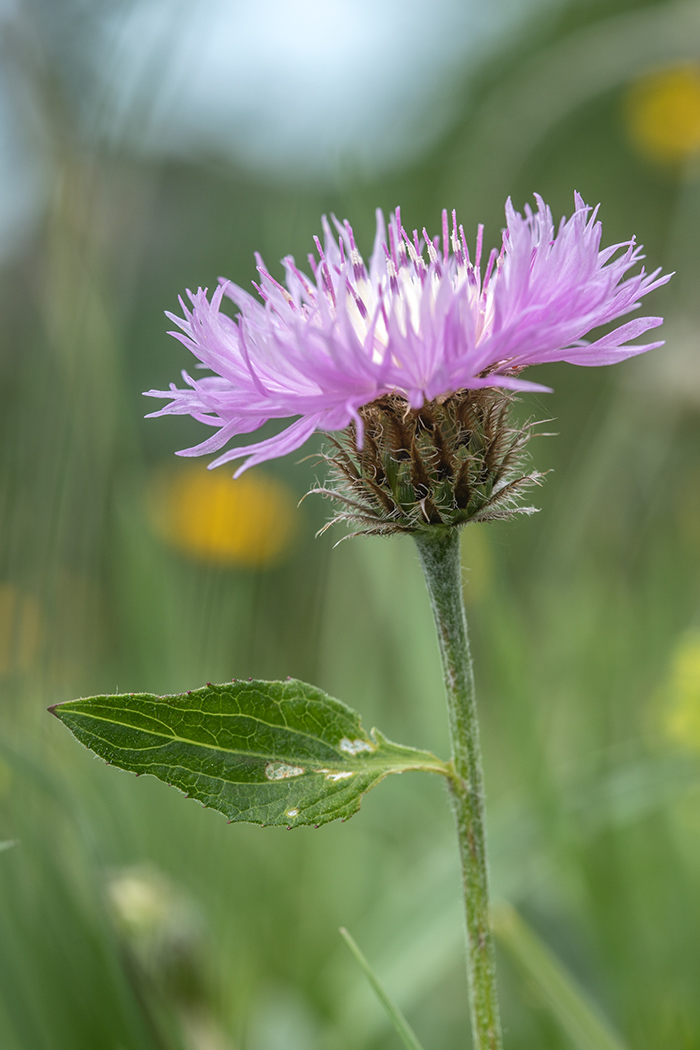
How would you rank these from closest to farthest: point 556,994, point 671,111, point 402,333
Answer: point 402,333 < point 556,994 < point 671,111

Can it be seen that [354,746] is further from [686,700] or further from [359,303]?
[686,700]

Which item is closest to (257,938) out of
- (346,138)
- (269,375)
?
(269,375)

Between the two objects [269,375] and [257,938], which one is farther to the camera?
[257,938]

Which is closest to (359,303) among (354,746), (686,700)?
(354,746)

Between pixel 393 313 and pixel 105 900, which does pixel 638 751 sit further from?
pixel 393 313

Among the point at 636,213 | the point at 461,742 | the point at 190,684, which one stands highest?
the point at 636,213

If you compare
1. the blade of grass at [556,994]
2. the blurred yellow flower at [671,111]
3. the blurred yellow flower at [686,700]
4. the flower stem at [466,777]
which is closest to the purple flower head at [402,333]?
the flower stem at [466,777]

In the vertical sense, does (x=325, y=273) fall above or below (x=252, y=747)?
above
